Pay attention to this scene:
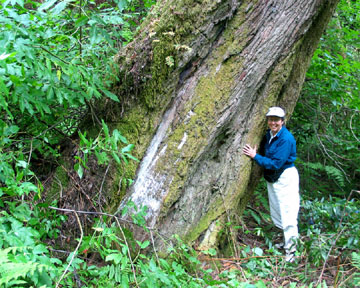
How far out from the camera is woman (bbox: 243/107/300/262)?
14.0 feet

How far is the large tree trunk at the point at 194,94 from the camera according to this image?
3.50 m

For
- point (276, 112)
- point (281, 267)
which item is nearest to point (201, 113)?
point (276, 112)

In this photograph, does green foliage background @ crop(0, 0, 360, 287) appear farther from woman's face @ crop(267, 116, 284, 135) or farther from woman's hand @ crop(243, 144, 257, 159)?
woman's face @ crop(267, 116, 284, 135)

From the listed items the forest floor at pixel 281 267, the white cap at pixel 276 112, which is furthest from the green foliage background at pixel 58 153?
the white cap at pixel 276 112

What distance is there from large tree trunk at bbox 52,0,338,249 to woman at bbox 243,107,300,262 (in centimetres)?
51

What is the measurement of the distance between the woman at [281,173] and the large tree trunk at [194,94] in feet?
1.67

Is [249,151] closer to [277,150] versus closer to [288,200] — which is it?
[277,150]

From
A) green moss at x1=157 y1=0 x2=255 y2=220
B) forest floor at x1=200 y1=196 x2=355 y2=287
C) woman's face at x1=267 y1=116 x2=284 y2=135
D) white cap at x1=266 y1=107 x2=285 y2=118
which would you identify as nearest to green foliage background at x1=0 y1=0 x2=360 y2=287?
forest floor at x1=200 y1=196 x2=355 y2=287

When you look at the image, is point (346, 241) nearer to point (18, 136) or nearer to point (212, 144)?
point (212, 144)

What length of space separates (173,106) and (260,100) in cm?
127

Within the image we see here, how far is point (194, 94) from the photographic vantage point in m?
3.64

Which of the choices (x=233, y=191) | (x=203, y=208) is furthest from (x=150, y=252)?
(x=233, y=191)

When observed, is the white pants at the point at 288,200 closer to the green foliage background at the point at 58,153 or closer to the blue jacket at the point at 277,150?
the blue jacket at the point at 277,150

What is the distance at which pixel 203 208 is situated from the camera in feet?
12.5
